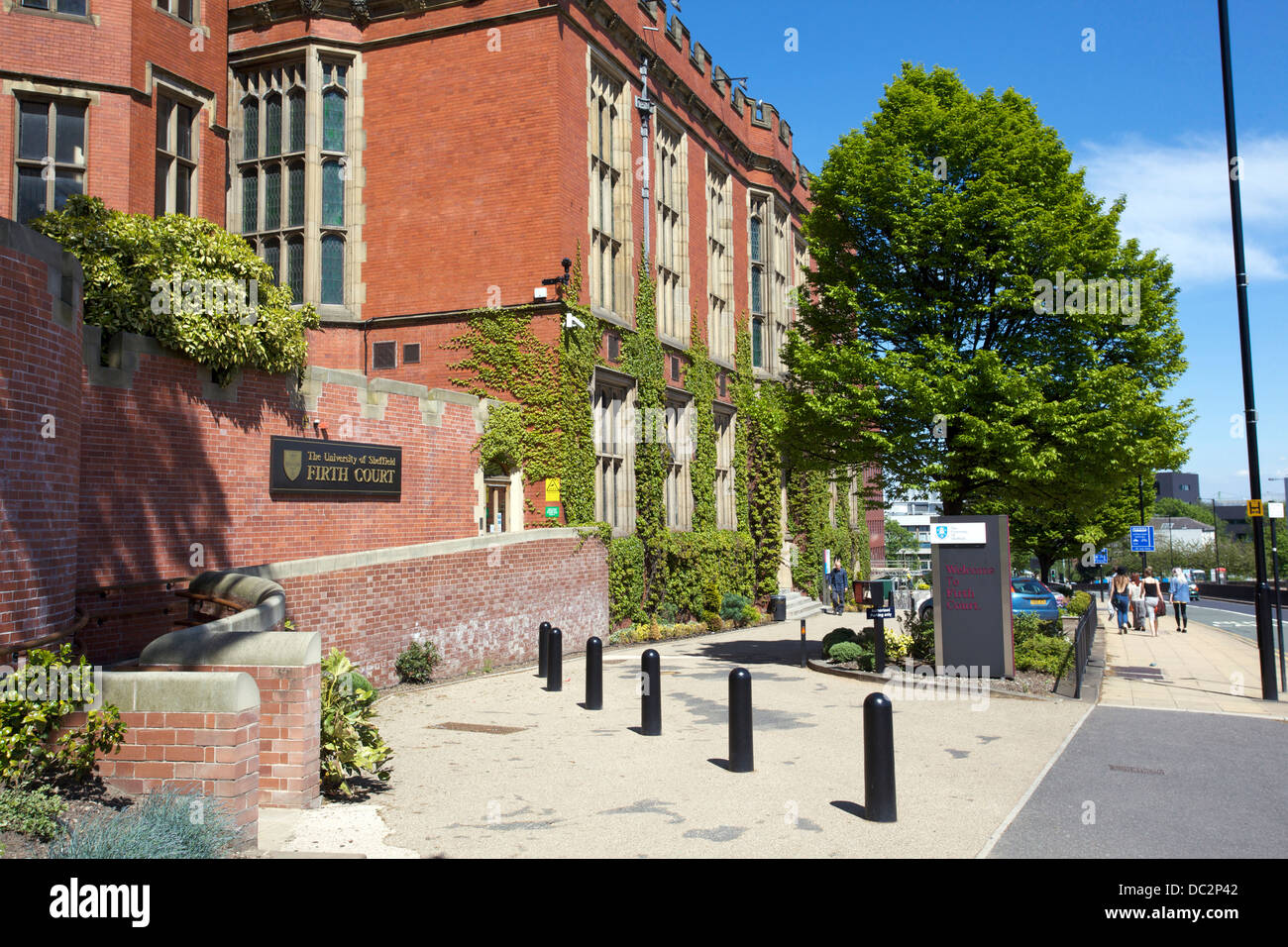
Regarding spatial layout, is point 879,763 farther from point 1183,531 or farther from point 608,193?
point 1183,531

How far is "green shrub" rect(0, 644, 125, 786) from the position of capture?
584 centimetres

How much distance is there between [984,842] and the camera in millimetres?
6789

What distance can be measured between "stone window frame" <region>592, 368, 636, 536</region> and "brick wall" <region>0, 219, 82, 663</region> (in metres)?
13.8

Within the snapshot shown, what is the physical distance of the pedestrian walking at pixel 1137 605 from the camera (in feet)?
94.7

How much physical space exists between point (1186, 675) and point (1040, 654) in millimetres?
3650

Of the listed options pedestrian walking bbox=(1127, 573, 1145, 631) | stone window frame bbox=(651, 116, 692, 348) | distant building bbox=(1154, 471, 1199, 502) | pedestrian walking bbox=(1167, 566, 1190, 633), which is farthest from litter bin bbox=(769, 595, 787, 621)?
distant building bbox=(1154, 471, 1199, 502)

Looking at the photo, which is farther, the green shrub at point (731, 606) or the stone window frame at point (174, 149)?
the green shrub at point (731, 606)

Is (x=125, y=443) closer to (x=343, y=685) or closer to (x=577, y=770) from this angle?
(x=343, y=685)

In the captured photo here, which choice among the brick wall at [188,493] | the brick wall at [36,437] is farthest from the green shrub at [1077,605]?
the brick wall at [36,437]

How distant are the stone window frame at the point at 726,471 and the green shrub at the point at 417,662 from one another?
1467 centimetres

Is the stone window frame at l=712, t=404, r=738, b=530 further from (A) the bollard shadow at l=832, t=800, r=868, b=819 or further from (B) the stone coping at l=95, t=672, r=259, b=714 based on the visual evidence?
(B) the stone coping at l=95, t=672, r=259, b=714

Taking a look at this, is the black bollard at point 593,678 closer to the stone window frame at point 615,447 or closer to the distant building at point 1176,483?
the stone window frame at point 615,447

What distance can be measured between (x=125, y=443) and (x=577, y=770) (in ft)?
20.9
